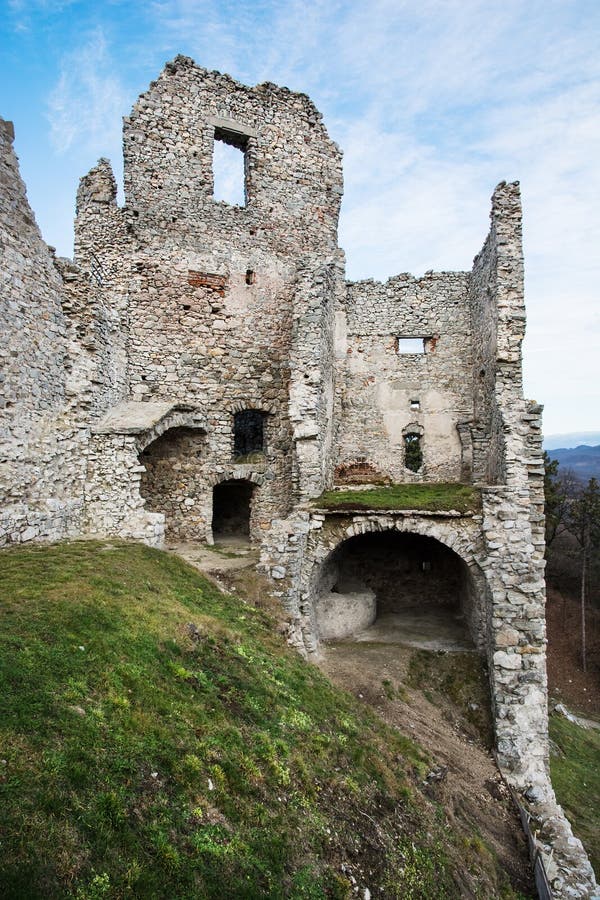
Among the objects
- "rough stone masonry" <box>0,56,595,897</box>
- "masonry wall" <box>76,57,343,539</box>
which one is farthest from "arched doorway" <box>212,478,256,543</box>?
"masonry wall" <box>76,57,343,539</box>

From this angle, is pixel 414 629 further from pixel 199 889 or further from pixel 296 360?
pixel 199 889

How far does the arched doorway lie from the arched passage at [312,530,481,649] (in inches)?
139

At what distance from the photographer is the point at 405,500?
12.8 meters

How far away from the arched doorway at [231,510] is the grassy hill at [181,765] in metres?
8.33

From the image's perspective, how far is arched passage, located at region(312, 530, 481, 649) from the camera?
44.0 feet

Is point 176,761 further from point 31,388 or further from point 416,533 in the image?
point 416,533

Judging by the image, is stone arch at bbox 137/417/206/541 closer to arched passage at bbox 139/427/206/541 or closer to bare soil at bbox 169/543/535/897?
arched passage at bbox 139/427/206/541

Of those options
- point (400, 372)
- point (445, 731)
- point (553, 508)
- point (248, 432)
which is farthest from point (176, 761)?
point (553, 508)

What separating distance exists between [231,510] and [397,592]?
5818 mm

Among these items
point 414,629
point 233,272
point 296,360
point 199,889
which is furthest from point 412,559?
point 199,889

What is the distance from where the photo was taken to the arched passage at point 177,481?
15297mm

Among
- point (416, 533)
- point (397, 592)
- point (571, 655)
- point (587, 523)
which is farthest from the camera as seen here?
point (587, 523)

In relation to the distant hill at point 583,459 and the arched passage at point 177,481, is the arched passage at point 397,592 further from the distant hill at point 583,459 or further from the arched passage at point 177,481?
the distant hill at point 583,459

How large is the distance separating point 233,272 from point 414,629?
1104cm
